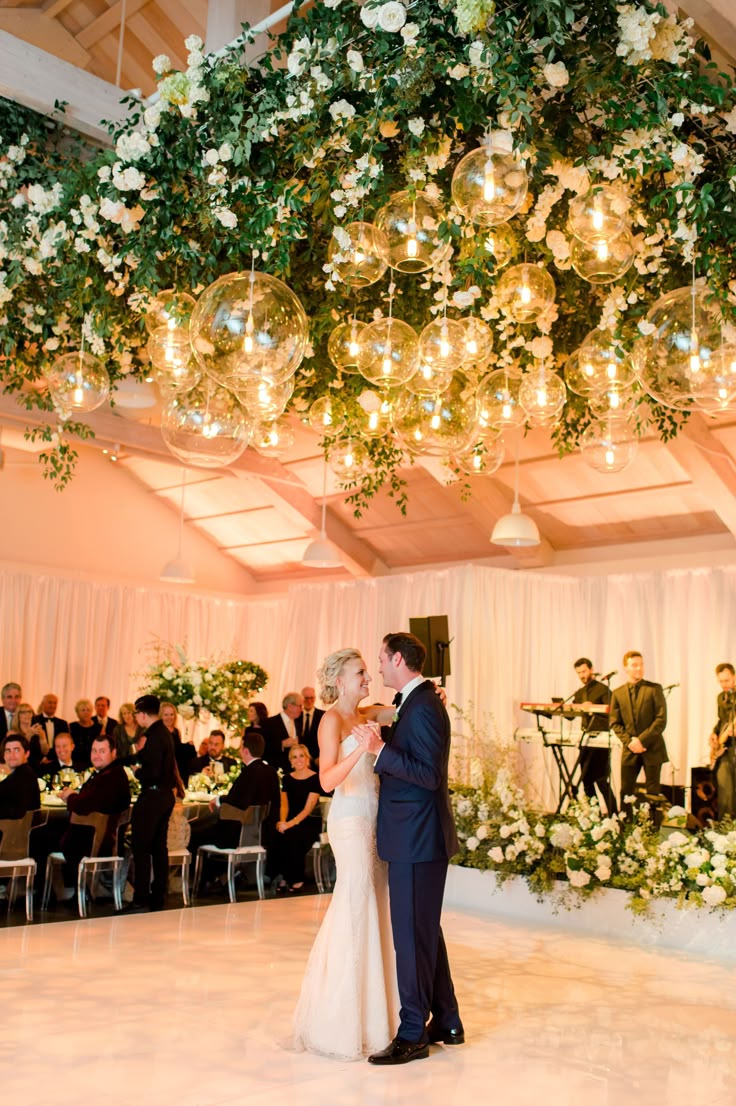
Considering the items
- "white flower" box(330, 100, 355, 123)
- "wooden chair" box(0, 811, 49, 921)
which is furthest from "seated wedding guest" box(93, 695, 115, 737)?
"white flower" box(330, 100, 355, 123)

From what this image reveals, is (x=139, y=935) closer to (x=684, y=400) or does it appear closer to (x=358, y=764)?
(x=358, y=764)

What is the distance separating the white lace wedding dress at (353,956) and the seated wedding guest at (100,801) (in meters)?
3.68

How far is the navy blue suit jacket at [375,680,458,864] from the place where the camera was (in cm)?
429

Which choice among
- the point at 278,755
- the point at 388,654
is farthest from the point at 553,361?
the point at 278,755

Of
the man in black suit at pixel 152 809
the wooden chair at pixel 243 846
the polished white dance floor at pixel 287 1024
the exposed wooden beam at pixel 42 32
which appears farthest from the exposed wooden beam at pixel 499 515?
the exposed wooden beam at pixel 42 32

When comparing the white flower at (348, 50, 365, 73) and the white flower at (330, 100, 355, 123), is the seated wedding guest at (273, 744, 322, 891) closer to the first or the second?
the white flower at (330, 100, 355, 123)

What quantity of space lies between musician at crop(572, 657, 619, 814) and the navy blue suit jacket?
6533mm

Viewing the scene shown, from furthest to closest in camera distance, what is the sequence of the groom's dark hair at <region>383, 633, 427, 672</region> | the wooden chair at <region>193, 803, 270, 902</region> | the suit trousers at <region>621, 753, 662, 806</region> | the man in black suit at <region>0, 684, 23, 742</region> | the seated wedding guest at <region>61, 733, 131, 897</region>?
the man in black suit at <region>0, 684, 23, 742</region> → the suit trousers at <region>621, 753, 662, 806</region> → the wooden chair at <region>193, 803, 270, 902</region> → the seated wedding guest at <region>61, 733, 131, 897</region> → the groom's dark hair at <region>383, 633, 427, 672</region>

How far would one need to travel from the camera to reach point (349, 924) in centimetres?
436

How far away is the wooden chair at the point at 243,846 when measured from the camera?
845 cm

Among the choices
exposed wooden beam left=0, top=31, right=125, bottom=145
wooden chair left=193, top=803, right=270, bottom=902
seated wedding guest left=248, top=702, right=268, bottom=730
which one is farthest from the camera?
seated wedding guest left=248, top=702, right=268, bottom=730

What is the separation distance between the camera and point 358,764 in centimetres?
455

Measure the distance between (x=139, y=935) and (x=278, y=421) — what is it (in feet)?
11.1

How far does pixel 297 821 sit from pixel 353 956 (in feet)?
15.7
